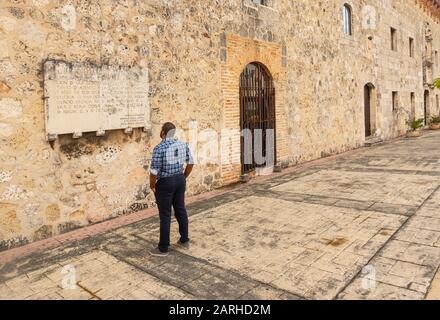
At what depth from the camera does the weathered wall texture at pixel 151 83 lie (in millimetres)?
4309

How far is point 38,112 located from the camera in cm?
446

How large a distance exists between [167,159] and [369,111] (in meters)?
13.5

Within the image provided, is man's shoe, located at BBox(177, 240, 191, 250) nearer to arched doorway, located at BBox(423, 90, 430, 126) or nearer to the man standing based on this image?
the man standing

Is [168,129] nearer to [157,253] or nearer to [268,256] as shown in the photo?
[157,253]

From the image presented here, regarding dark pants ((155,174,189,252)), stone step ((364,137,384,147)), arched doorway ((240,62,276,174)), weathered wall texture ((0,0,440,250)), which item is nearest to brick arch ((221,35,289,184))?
weathered wall texture ((0,0,440,250))

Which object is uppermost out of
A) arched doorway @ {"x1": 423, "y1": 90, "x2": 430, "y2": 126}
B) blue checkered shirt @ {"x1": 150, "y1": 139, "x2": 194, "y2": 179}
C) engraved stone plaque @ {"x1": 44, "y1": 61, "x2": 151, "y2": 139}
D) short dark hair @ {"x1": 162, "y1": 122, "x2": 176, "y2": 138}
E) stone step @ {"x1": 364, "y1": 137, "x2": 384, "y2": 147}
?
arched doorway @ {"x1": 423, "y1": 90, "x2": 430, "y2": 126}

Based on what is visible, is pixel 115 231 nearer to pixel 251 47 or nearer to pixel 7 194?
pixel 7 194

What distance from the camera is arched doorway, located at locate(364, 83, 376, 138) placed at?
1483cm

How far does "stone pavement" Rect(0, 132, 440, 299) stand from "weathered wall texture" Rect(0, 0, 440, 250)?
75 centimetres

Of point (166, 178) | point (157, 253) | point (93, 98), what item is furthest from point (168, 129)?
point (93, 98)

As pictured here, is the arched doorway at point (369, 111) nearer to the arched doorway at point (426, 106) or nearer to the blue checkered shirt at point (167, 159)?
the arched doorway at point (426, 106)

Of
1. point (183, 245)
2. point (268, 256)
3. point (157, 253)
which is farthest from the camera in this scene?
point (183, 245)

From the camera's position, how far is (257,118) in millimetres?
8477

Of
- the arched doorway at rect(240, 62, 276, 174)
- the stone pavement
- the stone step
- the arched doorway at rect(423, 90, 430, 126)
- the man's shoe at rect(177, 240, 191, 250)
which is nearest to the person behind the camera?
the stone pavement
